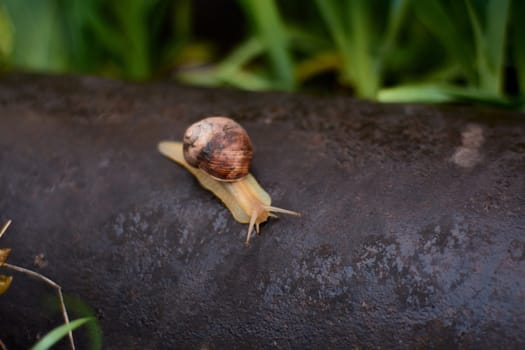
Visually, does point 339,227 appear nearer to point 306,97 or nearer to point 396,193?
point 396,193

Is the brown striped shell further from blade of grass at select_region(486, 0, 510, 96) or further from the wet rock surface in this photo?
blade of grass at select_region(486, 0, 510, 96)

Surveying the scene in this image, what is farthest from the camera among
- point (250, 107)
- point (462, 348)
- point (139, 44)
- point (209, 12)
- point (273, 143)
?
point (209, 12)

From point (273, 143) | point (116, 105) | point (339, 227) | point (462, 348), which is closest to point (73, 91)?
point (116, 105)

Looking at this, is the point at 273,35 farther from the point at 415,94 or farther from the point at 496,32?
the point at 496,32

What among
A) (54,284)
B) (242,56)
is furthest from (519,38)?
(54,284)

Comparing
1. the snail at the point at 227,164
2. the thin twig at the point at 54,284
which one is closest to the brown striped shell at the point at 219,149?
the snail at the point at 227,164

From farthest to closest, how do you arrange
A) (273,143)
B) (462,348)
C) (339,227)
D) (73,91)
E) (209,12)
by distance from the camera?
(209,12), (73,91), (273,143), (339,227), (462,348)

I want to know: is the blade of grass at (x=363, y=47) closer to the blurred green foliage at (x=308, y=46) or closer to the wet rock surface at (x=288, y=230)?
the blurred green foliage at (x=308, y=46)
